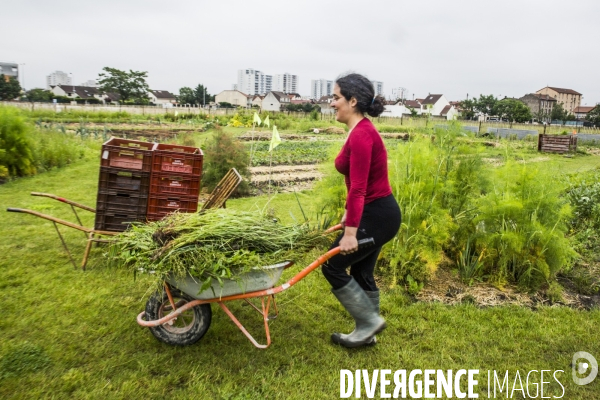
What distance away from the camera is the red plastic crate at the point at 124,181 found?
4590 millimetres

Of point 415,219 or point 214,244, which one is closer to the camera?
point 214,244

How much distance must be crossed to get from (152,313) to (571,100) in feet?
405

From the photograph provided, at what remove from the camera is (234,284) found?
112 inches

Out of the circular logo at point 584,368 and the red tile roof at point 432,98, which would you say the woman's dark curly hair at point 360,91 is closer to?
the circular logo at point 584,368

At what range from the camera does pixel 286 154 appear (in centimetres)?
1564

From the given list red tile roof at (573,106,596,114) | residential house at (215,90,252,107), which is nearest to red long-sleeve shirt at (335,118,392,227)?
residential house at (215,90,252,107)

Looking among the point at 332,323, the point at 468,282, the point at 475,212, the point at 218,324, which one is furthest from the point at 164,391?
the point at 475,212

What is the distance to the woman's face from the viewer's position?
285 cm

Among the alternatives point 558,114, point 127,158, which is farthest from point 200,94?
point 127,158

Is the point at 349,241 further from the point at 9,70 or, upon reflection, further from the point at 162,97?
the point at 162,97

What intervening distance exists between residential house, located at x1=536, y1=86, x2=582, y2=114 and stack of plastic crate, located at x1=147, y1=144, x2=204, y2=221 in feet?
374

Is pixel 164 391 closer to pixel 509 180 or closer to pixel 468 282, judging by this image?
pixel 468 282

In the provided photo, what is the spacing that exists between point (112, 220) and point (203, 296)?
231 cm

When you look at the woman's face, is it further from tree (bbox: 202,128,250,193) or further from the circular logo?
tree (bbox: 202,128,250,193)
